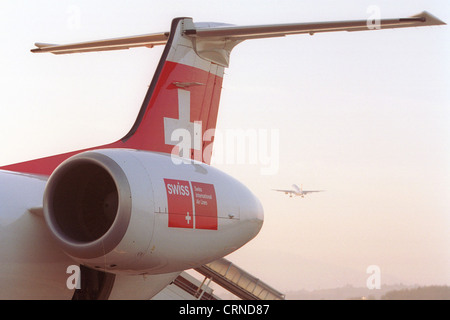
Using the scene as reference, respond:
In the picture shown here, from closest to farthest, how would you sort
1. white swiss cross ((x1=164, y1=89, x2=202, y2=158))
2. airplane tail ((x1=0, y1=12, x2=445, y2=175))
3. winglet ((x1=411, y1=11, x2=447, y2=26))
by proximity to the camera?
winglet ((x1=411, y1=11, x2=447, y2=26)) < airplane tail ((x1=0, y1=12, x2=445, y2=175)) < white swiss cross ((x1=164, y1=89, x2=202, y2=158))

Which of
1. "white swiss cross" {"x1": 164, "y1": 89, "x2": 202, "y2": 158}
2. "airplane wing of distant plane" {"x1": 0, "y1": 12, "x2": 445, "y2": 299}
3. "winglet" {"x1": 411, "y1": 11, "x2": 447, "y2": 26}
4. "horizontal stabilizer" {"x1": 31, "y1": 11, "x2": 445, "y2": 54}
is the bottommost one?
"airplane wing of distant plane" {"x1": 0, "y1": 12, "x2": 445, "y2": 299}

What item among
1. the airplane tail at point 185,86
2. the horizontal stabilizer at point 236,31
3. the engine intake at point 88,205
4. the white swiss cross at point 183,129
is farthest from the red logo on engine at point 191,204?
the horizontal stabilizer at point 236,31

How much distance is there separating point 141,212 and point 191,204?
2.53ft

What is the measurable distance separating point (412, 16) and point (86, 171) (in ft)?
13.6

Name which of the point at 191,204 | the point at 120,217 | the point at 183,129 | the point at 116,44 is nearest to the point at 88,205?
the point at 120,217

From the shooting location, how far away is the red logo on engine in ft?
30.1

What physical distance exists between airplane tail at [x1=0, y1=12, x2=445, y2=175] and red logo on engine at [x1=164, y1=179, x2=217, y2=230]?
5.91 ft

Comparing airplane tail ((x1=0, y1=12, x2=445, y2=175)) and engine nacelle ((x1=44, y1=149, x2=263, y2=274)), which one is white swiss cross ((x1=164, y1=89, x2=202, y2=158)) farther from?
engine nacelle ((x1=44, y1=149, x2=263, y2=274))

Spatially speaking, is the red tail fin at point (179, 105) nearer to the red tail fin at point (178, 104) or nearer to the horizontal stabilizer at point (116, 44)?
the red tail fin at point (178, 104)

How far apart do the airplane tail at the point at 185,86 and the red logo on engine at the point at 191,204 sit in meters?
1.80

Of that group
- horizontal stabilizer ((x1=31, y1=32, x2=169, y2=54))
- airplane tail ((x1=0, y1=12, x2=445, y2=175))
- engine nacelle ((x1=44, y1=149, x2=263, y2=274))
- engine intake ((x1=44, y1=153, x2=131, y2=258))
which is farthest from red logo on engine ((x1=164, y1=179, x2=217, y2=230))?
horizontal stabilizer ((x1=31, y1=32, x2=169, y2=54))

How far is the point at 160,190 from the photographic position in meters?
9.10

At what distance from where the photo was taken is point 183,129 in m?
11.8
